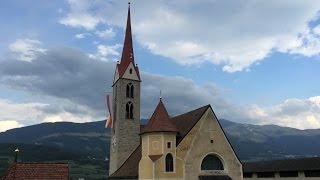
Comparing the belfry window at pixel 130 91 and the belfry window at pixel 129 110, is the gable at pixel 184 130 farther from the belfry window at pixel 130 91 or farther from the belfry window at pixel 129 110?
the belfry window at pixel 130 91

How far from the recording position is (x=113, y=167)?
68250 millimetres

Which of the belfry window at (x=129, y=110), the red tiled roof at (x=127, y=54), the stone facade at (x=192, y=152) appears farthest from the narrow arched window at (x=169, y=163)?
the red tiled roof at (x=127, y=54)

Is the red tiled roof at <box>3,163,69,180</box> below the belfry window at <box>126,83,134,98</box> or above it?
below

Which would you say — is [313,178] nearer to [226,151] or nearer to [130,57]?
[226,151]

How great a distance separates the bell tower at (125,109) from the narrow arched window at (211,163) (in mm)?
19161

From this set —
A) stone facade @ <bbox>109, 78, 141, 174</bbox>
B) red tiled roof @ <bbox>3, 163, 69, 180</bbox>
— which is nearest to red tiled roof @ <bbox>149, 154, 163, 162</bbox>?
red tiled roof @ <bbox>3, 163, 69, 180</bbox>

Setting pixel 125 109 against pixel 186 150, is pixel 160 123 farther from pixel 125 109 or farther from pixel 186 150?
pixel 125 109

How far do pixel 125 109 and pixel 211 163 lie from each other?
23.1 metres

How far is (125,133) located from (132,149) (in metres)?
3.24

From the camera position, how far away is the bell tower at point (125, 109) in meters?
67.2

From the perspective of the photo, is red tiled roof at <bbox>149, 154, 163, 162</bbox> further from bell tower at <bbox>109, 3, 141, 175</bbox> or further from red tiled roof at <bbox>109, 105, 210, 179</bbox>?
bell tower at <bbox>109, 3, 141, 175</bbox>

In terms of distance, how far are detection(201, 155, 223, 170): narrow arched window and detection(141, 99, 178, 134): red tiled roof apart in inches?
243

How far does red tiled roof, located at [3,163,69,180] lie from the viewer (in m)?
40.2

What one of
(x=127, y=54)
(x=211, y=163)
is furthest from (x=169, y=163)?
(x=127, y=54)
